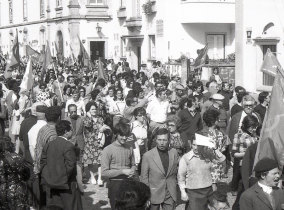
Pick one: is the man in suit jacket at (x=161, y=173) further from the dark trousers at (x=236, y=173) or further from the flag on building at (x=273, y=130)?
the dark trousers at (x=236, y=173)

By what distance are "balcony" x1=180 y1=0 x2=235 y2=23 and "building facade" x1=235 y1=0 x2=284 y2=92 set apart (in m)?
8.11

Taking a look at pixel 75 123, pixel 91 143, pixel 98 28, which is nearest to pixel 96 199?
pixel 91 143

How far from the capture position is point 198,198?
7.40 meters

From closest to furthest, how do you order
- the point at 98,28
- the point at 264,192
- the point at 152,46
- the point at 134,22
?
the point at 264,192 < the point at 152,46 < the point at 134,22 < the point at 98,28

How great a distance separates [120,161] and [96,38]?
30.4 m

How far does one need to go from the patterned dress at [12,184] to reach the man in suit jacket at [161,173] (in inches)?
59.3

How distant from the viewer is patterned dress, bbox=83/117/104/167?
1106 cm

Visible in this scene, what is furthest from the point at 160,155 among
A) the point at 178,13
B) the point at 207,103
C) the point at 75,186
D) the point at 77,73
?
the point at 178,13

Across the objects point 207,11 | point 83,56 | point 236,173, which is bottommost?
point 236,173

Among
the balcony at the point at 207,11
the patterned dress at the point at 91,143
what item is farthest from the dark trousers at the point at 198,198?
the balcony at the point at 207,11

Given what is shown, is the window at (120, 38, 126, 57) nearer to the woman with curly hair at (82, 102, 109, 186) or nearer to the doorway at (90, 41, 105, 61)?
the doorway at (90, 41, 105, 61)

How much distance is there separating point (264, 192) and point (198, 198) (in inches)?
76.0

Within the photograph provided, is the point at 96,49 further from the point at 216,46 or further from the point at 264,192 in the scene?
the point at 264,192

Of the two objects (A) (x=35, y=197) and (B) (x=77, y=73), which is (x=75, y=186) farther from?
(B) (x=77, y=73)
